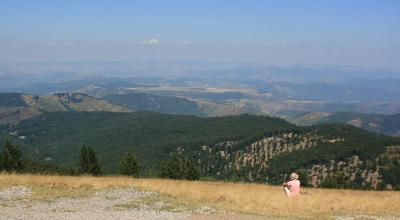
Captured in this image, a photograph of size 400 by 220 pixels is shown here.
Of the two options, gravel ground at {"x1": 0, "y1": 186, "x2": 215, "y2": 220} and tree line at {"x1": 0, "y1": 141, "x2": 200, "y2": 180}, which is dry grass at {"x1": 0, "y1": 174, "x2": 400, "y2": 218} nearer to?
gravel ground at {"x1": 0, "y1": 186, "x2": 215, "y2": 220}

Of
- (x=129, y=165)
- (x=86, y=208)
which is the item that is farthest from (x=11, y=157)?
(x=86, y=208)

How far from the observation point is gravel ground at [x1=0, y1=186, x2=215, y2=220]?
67.5 ft

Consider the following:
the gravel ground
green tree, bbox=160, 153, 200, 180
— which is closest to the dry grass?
the gravel ground

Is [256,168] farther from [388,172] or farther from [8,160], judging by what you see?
[8,160]

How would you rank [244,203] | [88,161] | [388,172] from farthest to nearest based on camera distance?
[388,172] → [88,161] → [244,203]

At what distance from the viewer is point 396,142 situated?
192 m

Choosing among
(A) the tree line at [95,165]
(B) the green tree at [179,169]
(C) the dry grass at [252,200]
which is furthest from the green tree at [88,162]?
(C) the dry grass at [252,200]

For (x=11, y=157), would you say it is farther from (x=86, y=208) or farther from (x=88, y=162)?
(x=86, y=208)

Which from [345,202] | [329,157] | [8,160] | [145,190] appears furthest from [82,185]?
[329,157]

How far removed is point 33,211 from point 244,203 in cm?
1122

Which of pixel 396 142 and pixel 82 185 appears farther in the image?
pixel 396 142

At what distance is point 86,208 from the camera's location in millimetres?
23031

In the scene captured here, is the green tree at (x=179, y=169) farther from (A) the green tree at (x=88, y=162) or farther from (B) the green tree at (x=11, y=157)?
(B) the green tree at (x=11, y=157)

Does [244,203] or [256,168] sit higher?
[244,203]
